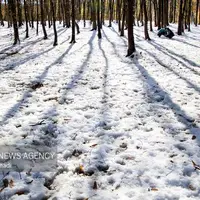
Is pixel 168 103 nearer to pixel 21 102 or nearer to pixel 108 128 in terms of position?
pixel 108 128

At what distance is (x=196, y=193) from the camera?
4.62m

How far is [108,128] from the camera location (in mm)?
7125

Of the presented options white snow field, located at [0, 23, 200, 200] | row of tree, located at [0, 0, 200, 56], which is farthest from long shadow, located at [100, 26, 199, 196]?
row of tree, located at [0, 0, 200, 56]

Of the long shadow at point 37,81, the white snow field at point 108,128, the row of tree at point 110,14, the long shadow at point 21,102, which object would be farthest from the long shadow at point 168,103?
the row of tree at point 110,14

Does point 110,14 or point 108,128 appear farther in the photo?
point 110,14

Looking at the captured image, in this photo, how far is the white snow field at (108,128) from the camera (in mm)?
4879

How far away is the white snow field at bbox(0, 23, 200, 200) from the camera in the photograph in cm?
488

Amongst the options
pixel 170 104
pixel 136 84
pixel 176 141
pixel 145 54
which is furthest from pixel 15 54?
pixel 176 141

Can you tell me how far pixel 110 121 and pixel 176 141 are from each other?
1.88 metres

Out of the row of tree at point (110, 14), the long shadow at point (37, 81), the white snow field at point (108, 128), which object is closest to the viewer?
the white snow field at point (108, 128)

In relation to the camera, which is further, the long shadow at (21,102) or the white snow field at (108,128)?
the long shadow at (21,102)

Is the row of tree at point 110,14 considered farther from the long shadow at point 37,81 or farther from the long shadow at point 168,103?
the long shadow at point 168,103

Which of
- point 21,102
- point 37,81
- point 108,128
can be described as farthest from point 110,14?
point 108,128

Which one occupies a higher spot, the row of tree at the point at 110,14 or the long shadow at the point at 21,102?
the row of tree at the point at 110,14
